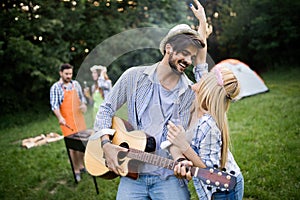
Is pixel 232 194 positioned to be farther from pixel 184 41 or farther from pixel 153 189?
pixel 184 41

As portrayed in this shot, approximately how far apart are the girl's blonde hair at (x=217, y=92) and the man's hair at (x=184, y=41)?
203 mm

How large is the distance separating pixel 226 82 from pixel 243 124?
4512mm

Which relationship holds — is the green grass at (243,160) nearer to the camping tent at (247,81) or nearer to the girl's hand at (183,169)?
the camping tent at (247,81)

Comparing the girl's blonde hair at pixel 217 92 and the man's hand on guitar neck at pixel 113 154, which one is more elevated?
the girl's blonde hair at pixel 217 92

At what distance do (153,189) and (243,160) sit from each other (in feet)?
8.41

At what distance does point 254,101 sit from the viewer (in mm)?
7836

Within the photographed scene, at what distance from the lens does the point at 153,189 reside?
1825mm

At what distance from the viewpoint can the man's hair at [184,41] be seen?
1568mm

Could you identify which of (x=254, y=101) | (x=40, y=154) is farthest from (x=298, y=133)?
(x=40, y=154)

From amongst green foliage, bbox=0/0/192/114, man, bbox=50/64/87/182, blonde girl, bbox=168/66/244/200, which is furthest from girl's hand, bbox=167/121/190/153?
green foliage, bbox=0/0/192/114

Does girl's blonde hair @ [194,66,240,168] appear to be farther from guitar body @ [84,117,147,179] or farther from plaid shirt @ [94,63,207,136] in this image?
guitar body @ [84,117,147,179]

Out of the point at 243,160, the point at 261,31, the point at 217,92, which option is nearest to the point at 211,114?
the point at 217,92

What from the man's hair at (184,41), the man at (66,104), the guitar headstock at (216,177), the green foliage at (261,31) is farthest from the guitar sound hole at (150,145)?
the green foliage at (261,31)

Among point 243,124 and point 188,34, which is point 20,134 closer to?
point 243,124
